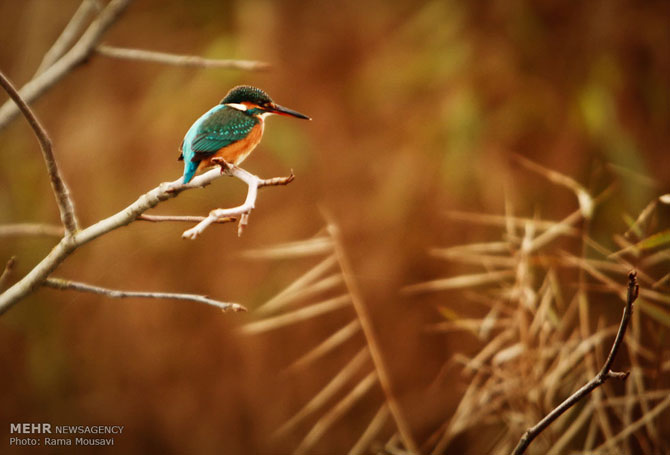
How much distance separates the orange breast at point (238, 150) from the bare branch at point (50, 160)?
0.40ft

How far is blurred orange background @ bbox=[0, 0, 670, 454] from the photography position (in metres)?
1.86

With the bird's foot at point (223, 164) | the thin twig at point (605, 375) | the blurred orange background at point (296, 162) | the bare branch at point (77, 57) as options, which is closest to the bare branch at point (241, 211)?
the bird's foot at point (223, 164)

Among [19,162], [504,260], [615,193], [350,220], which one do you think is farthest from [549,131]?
[19,162]

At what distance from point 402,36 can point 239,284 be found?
3.30 ft

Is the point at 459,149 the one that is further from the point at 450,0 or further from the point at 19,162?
the point at 19,162

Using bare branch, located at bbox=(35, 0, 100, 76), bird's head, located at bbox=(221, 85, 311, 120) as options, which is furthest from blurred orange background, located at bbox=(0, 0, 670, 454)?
bird's head, located at bbox=(221, 85, 311, 120)

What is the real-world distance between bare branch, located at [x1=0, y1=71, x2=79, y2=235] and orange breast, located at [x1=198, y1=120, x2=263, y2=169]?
121 mm

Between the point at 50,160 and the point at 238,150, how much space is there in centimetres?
17

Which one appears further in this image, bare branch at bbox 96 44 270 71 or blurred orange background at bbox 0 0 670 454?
blurred orange background at bbox 0 0 670 454

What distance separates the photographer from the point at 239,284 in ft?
6.84

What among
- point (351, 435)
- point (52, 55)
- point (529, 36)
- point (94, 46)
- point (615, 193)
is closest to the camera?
point (94, 46)

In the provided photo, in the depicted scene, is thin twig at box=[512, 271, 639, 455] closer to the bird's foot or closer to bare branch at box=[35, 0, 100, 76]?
the bird's foot

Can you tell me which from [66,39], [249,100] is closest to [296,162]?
[66,39]

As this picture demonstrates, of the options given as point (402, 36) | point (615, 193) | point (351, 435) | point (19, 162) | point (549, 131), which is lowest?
point (351, 435)
